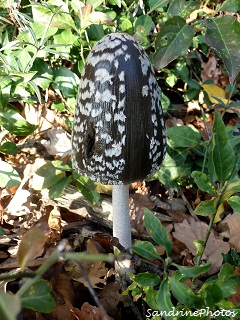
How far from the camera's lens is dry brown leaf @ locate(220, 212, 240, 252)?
3.36 m

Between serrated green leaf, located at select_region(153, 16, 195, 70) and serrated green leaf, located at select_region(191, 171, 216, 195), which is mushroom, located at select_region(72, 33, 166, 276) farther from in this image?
serrated green leaf, located at select_region(191, 171, 216, 195)

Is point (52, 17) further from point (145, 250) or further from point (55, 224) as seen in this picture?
point (145, 250)

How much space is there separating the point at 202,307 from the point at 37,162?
2545mm

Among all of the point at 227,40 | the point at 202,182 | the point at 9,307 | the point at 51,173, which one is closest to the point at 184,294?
the point at 202,182

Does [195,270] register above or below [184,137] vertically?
below

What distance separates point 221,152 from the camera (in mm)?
1916

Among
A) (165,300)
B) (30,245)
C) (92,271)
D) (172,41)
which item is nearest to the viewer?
(30,245)

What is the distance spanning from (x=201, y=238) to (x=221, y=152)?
63.8 inches

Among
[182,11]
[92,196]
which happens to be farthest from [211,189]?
[92,196]

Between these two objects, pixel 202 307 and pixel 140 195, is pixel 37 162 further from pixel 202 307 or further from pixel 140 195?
pixel 202 307

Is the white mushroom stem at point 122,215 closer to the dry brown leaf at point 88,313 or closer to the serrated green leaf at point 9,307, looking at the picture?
the dry brown leaf at point 88,313

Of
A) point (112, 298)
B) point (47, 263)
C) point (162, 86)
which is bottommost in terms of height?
point (112, 298)

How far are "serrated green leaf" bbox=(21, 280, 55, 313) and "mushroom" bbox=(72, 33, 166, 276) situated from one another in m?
0.90

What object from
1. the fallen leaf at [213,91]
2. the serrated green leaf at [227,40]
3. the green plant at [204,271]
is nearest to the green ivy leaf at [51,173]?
the green plant at [204,271]
